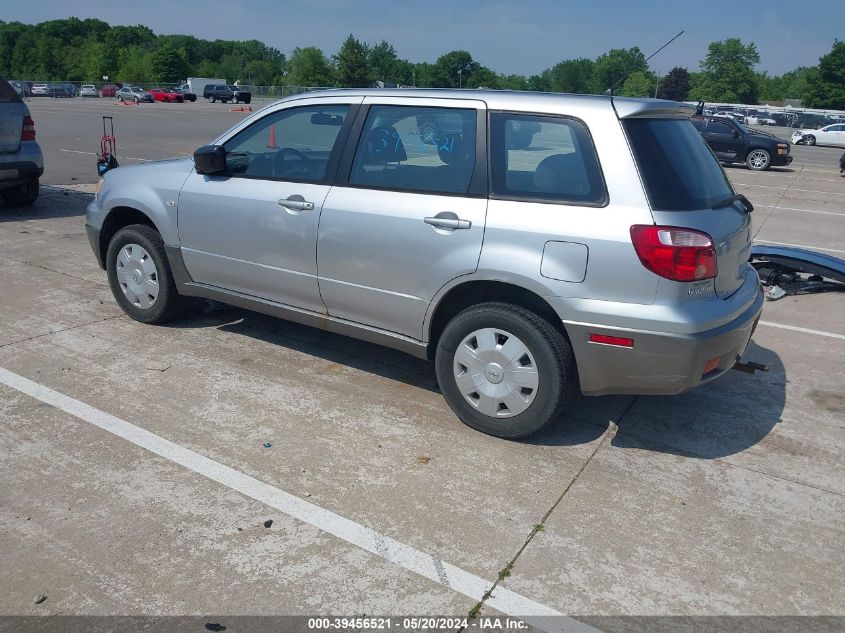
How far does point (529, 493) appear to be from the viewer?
12.0ft

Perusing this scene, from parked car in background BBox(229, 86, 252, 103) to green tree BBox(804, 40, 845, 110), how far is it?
65.2 m

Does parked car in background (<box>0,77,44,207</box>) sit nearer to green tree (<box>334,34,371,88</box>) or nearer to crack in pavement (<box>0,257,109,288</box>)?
crack in pavement (<box>0,257,109,288</box>)

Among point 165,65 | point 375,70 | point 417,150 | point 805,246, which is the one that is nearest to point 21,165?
point 417,150

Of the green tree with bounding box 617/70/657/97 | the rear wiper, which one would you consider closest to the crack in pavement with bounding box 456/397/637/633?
the rear wiper

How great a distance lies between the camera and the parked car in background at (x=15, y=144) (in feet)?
30.3

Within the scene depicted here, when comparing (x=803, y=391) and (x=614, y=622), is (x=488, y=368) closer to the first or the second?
(x=614, y=622)

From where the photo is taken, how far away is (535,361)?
3955 mm

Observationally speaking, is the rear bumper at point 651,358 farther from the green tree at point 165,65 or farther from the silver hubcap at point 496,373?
the green tree at point 165,65

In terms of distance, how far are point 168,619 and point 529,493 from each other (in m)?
1.77

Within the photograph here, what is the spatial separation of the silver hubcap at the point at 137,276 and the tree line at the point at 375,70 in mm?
82290

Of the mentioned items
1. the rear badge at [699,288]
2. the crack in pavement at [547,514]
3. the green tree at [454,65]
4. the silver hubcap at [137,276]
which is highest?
the green tree at [454,65]

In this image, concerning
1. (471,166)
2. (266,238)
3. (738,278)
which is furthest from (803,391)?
(266,238)

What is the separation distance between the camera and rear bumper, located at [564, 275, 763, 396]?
364 centimetres

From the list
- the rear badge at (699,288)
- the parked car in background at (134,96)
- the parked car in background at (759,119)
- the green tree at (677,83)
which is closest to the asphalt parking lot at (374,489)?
the rear badge at (699,288)
